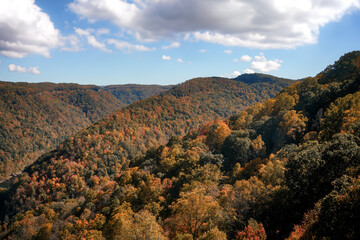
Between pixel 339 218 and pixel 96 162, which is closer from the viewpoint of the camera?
pixel 339 218

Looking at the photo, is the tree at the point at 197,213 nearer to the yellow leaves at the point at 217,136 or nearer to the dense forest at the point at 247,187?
the dense forest at the point at 247,187

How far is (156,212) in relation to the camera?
134 ft

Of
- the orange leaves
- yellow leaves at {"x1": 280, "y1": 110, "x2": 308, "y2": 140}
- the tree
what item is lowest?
the tree

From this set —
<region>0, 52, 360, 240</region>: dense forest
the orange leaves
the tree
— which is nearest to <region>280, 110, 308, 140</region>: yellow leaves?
<region>0, 52, 360, 240</region>: dense forest

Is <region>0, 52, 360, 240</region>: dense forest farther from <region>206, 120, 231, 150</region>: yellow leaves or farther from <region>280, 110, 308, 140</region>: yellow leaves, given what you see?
<region>206, 120, 231, 150</region>: yellow leaves

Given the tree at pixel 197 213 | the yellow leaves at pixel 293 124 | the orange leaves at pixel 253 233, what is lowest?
the tree at pixel 197 213

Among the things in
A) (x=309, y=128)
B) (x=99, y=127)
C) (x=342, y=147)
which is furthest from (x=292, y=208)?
(x=99, y=127)

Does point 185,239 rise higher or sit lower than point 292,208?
lower

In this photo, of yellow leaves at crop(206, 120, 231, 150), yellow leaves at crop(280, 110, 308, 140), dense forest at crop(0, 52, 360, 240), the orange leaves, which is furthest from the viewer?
yellow leaves at crop(206, 120, 231, 150)

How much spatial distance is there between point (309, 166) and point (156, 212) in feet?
87.4

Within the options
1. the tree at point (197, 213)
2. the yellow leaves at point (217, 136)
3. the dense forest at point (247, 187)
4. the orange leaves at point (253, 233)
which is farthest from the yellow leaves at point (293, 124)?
the orange leaves at point (253, 233)

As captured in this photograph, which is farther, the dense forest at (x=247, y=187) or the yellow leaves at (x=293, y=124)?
the yellow leaves at (x=293, y=124)

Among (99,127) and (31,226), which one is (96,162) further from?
(31,226)

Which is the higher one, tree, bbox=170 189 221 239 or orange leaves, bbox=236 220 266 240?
orange leaves, bbox=236 220 266 240
